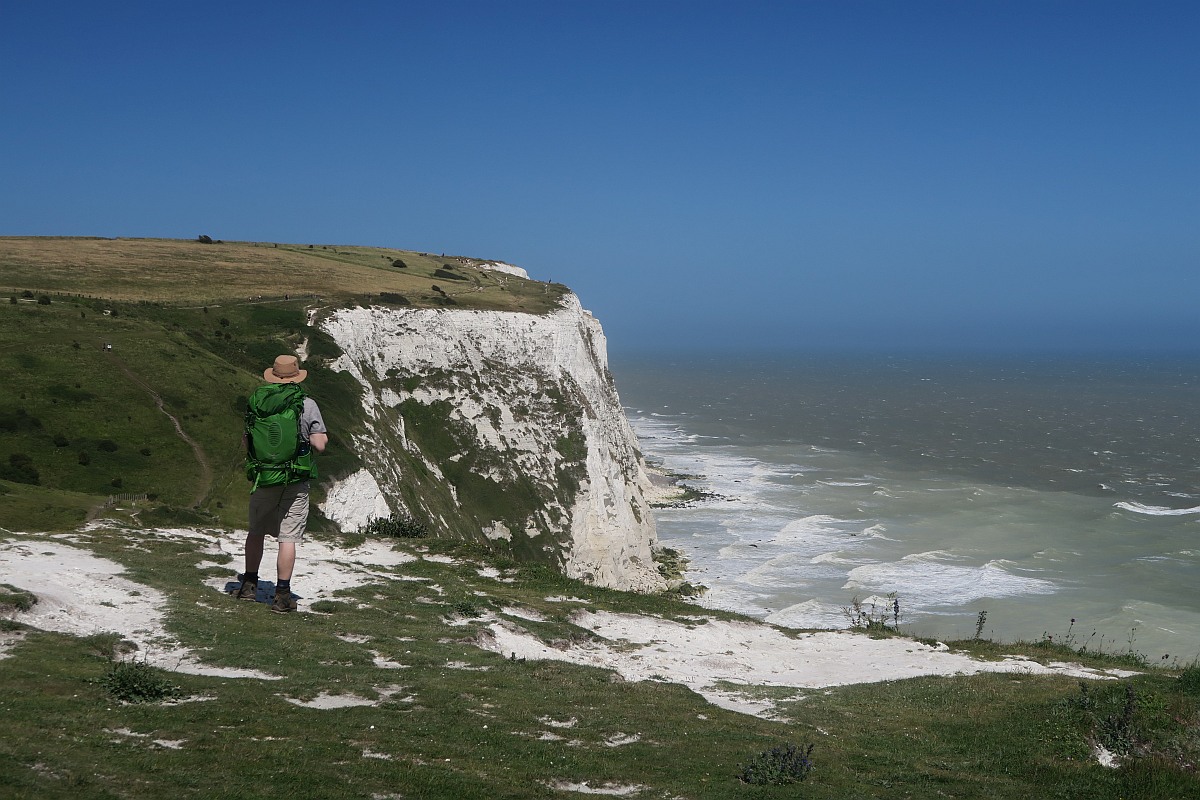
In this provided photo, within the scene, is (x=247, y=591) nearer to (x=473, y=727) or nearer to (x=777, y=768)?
(x=473, y=727)

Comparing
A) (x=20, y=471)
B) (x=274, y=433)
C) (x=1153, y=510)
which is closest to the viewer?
(x=274, y=433)

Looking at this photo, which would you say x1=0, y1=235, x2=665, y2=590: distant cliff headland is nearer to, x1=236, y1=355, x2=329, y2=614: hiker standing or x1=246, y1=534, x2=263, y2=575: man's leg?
x1=246, y1=534, x2=263, y2=575: man's leg

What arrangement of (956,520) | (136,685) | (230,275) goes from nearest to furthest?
(136,685)
(230,275)
(956,520)

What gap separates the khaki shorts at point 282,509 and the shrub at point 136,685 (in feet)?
13.9

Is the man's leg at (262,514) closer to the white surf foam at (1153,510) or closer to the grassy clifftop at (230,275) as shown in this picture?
the grassy clifftop at (230,275)

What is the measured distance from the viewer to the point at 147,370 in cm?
4059

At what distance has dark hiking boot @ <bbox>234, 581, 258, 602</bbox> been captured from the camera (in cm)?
1689

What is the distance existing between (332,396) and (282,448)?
3771 centimetres

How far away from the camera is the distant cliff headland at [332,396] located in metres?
32.9

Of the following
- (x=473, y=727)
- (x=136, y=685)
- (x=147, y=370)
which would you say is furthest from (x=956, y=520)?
(x=136, y=685)

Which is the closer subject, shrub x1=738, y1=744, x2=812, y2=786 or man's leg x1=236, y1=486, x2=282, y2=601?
shrub x1=738, y1=744, x2=812, y2=786

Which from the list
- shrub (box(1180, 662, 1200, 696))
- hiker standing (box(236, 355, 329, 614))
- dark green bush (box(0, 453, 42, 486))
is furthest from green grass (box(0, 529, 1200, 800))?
dark green bush (box(0, 453, 42, 486))

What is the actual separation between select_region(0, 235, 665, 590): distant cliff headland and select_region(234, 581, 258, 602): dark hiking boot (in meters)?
8.07

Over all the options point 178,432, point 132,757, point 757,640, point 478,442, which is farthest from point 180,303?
point 132,757
